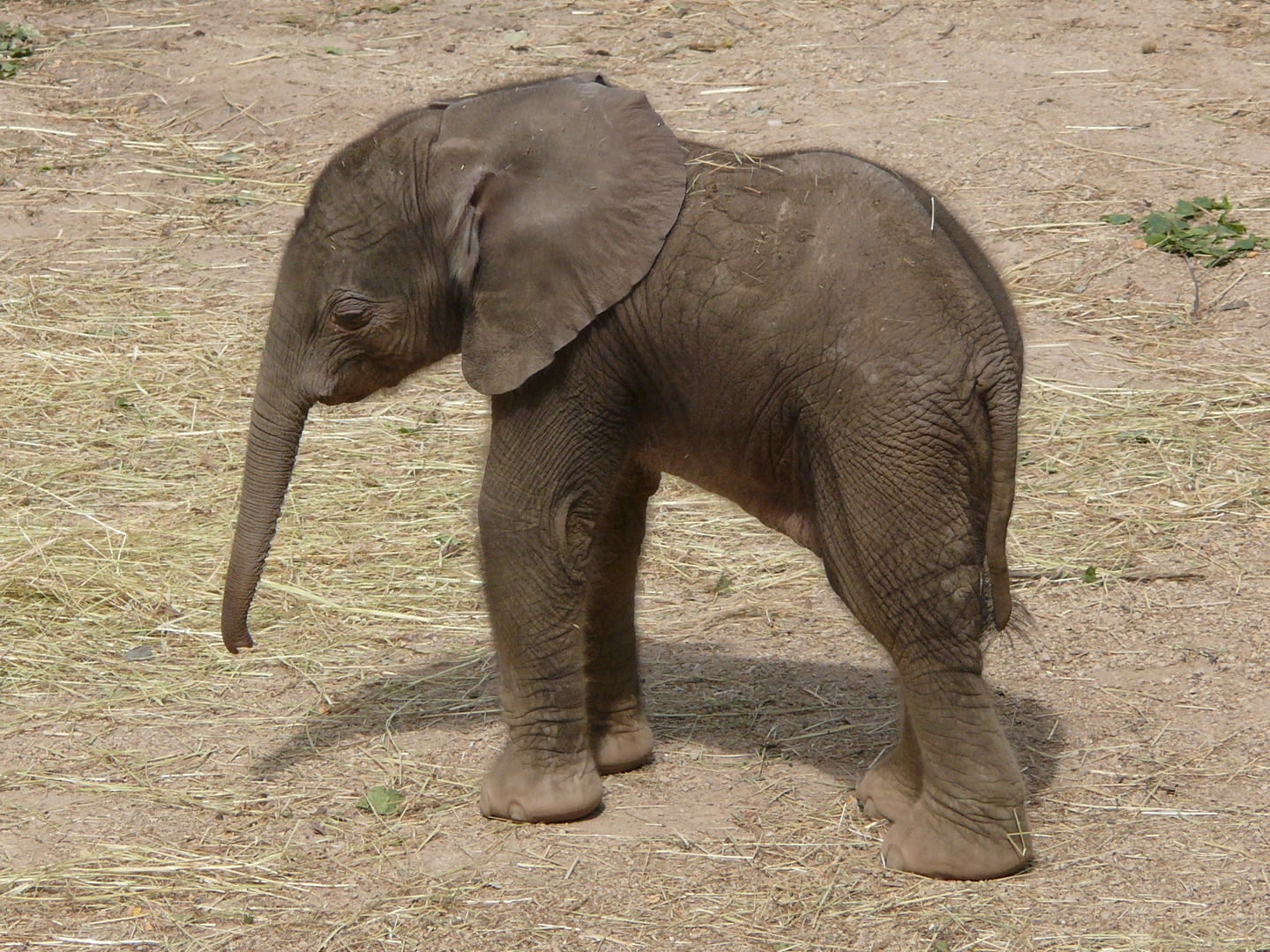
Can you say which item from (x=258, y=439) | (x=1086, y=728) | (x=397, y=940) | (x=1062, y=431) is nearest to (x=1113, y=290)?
(x=1062, y=431)

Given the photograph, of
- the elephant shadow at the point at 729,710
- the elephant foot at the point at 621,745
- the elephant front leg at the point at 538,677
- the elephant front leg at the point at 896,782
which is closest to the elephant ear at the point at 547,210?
the elephant front leg at the point at 538,677

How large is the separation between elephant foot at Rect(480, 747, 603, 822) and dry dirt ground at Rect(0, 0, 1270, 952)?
0.30ft

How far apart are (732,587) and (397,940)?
106 inches

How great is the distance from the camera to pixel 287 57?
13258mm

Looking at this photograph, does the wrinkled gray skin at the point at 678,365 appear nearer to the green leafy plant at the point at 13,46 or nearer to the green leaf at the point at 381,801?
the green leaf at the point at 381,801

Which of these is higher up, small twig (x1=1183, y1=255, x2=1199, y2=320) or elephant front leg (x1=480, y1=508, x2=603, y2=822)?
elephant front leg (x1=480, y1=508, x2=603, y2=822)

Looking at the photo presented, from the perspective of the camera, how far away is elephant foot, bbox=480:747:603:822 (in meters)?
5.09

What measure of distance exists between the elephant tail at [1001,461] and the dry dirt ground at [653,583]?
0.91 m

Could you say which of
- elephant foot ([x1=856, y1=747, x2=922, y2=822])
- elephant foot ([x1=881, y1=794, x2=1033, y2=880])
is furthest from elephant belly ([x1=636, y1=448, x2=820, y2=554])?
elephant foot ([x1=881, y1=794, x2=1033, y2=880])

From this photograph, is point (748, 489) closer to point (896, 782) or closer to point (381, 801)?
point (896, 782)

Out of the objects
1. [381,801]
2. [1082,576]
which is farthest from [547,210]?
[1082,576]

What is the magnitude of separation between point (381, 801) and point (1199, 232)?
21.5ft

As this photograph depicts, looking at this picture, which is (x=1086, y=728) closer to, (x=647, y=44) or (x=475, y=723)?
(x=475, y=723)

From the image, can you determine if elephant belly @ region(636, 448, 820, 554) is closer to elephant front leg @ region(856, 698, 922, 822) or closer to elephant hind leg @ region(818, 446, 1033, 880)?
elephant hind leg @ region(818, 446, 1033, 880)
